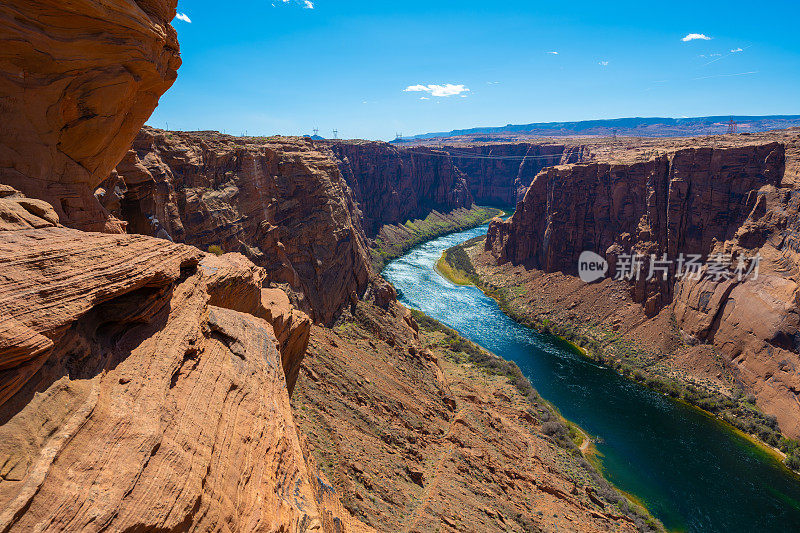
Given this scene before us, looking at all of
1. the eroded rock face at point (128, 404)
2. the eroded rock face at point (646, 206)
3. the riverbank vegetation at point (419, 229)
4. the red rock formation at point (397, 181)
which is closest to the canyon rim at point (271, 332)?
the eroded rock face at point (128, 404)

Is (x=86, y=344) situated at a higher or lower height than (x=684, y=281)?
higher

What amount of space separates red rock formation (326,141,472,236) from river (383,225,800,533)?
258 ft

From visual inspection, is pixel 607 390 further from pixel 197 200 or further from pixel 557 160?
pixel 557 160

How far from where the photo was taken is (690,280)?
6241 centimetres

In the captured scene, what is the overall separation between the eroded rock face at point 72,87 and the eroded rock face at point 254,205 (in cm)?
485

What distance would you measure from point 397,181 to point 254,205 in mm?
131036

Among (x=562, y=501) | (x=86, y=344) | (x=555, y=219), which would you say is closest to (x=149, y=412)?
(x=86, y=344)

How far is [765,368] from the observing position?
48.5m

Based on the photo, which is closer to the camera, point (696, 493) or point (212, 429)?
point (212, 429)

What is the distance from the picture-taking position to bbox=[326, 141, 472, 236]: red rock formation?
Answer: 138 meters

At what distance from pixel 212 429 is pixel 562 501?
30.0 m

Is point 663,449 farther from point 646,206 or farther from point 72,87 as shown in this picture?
point 72,87

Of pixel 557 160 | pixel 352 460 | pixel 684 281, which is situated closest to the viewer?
pixel 352 460

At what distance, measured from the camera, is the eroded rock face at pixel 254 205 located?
24.0 m
